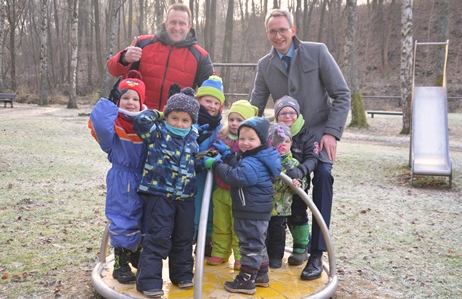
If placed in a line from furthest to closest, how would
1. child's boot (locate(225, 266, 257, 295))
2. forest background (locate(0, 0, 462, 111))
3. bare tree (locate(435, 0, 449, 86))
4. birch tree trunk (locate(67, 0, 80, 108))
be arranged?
1. forest background (locate(0, 0, 462, 111))
2. birch tree trunk (locate(67, 0, 80, 108))
3. bare tree (locate(435, 0, 449, 86))
4. child's boot (locate(225, 266, 257, 295))

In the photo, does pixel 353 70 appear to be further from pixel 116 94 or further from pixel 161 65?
pixel 116 94

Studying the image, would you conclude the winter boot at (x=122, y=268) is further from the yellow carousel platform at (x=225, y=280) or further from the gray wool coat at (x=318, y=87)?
the gray wool coat at (x=318, y=87)

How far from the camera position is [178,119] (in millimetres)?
3176

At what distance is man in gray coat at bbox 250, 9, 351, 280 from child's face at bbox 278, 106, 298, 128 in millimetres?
257

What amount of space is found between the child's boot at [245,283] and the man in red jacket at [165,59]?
4.88 feet

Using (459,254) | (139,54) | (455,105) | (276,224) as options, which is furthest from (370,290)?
(455,105)

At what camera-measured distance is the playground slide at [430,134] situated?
8539mm

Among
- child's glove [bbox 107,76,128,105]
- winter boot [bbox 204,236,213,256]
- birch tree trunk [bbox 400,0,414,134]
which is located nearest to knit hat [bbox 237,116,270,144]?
child's glove [bbox 107,76,128,105]

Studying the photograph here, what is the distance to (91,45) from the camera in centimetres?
4331

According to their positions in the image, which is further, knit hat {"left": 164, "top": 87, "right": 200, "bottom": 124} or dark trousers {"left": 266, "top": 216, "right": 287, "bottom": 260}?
dark trousers {"left": 266, "top": 216, "right": 287, "bottom": 260}

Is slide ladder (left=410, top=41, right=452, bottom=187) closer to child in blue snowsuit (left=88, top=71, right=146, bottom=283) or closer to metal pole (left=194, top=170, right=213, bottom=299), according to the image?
child in blue snowsuit (left=88, top=71, right=146, bottom=283)

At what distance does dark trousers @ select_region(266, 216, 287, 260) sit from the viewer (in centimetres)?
380

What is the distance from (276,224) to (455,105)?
2786 cm

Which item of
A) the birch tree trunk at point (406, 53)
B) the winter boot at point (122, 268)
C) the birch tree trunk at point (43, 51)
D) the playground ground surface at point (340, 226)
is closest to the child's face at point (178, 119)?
the winter boot at point (122, 268)
